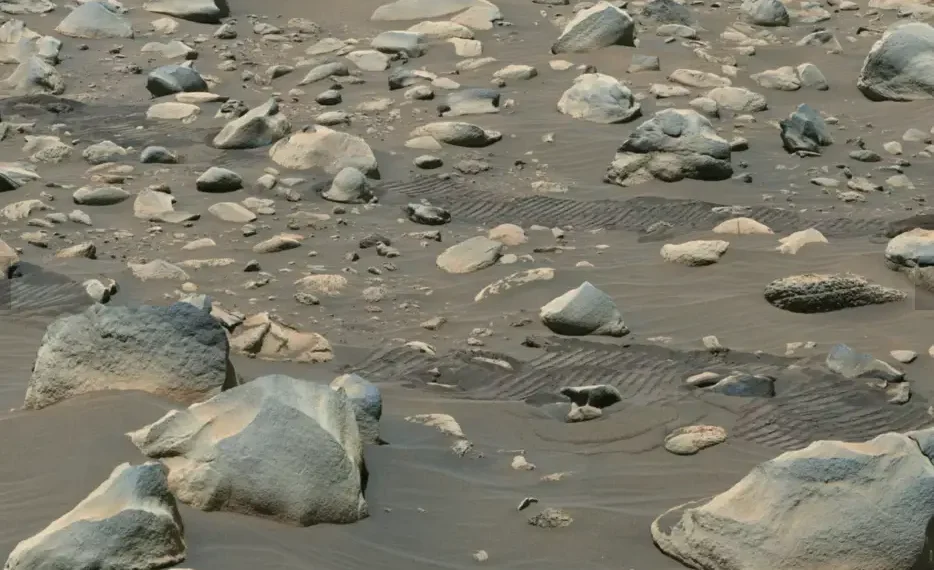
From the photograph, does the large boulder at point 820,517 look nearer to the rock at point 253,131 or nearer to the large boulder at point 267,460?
the large boulder at point 267,460

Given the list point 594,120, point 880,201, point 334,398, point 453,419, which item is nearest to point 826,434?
point 453,419

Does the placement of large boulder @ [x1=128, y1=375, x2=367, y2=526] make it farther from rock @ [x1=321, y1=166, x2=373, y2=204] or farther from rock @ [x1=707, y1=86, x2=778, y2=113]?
rock @ [x1=707, y1=86, x2=778, y2=113]

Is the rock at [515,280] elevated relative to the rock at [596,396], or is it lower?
lower

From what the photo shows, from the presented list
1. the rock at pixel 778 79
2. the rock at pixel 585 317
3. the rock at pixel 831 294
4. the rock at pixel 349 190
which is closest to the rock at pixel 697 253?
the rock at pixel 831 294

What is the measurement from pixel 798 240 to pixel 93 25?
5.31 m

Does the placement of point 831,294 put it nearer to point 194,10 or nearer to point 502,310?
point 502,310

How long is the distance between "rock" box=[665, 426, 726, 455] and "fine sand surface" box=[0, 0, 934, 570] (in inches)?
1.0

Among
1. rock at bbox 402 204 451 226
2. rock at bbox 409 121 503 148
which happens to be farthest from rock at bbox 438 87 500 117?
rock at bbox 402 204 451 226

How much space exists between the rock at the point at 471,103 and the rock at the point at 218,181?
1451mm

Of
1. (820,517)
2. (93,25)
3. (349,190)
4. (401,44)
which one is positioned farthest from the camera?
(93,25)

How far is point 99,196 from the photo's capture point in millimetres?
5633

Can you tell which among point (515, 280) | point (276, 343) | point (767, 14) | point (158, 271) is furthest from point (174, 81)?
point (767, 14)

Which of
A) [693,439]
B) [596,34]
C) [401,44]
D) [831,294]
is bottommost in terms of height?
[401,44]

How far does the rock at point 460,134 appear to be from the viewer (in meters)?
6.48
